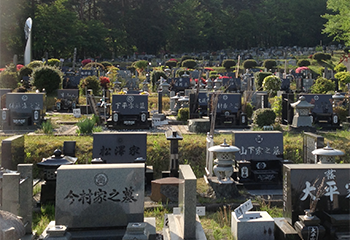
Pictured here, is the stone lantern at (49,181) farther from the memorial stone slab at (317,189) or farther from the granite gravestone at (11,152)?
the memorial stone slab at (317,189)

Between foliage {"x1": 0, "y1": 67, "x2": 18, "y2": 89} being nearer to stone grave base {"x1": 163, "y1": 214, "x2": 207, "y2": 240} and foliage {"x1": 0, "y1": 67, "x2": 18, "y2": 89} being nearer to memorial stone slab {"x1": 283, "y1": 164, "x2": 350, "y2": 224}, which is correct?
stone grave base {"x1": 163, "y1": 214, "x2": 207, "y2": 240}

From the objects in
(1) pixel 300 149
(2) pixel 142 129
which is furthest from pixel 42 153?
(1) pixel 300 149

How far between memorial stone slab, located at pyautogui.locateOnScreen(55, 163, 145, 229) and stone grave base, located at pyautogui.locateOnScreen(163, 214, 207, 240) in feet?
1.59

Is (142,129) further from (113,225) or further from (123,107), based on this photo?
(113,225)

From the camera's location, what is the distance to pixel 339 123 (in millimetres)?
15039

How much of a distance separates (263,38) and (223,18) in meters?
10.4

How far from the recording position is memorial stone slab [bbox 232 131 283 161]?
390 inches

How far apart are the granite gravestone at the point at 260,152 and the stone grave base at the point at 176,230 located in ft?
12.1

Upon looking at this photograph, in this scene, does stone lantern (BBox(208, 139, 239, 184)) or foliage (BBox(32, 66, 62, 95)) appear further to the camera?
foliage (BBox(32, 66, 62, 95))

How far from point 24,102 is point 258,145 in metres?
9.47

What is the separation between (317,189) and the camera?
248 inches

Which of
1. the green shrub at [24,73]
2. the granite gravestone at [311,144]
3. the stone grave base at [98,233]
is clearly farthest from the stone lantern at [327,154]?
the green shrub at [24,73]

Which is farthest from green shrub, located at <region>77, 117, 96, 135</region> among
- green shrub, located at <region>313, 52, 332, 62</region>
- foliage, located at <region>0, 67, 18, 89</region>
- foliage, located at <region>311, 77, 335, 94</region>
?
green shrub, located at <region>313, 52, 332, 62</region>

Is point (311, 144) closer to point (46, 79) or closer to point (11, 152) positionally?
point (11, 152)
